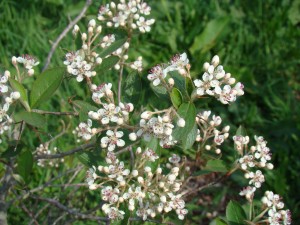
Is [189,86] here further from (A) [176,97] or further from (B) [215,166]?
(B) [215,166]

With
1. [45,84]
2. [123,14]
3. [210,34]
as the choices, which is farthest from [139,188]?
[210,34]

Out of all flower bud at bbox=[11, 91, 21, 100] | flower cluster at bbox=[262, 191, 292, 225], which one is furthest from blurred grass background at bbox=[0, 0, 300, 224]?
flower bud at bbox=[11, 91, 21, 100]

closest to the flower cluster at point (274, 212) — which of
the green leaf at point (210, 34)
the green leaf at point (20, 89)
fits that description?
the green leaf at point (20, 89)

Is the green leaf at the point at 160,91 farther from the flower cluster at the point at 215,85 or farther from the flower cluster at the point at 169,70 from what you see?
the flower cluster at the point at 215,85

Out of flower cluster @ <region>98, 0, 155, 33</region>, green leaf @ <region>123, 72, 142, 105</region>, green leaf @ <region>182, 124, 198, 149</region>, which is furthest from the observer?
flower cluster @ <region>98, 0, 155, 33</region>

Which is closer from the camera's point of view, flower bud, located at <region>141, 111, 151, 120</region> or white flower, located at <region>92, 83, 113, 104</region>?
flower bud, located at <region>141, 111, 151, 120</region>

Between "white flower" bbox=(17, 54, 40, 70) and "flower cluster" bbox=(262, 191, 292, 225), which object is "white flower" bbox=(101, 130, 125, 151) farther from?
"flower cluster" bbox=(262, 191, 292, 225)
